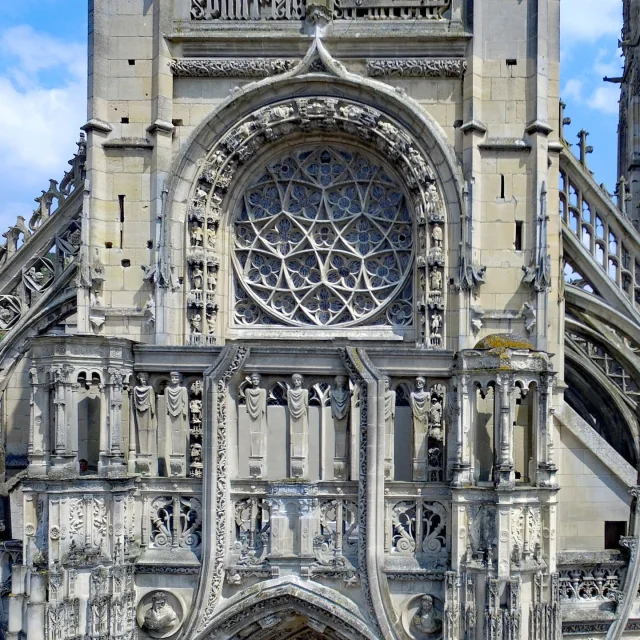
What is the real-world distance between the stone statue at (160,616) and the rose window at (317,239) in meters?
4.78

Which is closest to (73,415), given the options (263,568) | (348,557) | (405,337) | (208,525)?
(208,525)

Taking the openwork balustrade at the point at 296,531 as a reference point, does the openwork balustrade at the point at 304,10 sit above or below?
above

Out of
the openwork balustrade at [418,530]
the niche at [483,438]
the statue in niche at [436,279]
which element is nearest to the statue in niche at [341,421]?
the openwork balustrade at [418,530]

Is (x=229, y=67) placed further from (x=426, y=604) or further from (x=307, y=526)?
(x=426, y=604)

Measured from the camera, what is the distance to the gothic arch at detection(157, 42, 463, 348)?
15.4 meters

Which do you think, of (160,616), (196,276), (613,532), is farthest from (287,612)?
(196,276)

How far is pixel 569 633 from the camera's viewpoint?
13.8 m

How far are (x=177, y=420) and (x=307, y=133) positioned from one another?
5.17 m

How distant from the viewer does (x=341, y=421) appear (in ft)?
45.4

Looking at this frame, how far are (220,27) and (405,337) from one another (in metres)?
5.87

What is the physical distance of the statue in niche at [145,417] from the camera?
1417 cm

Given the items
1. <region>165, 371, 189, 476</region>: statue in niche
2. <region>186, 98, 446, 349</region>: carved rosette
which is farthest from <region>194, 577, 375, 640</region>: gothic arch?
<region>186, 98, 446, 349</region>: carved rosette

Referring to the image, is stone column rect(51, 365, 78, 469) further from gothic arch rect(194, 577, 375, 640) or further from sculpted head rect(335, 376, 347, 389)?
sculpted head rect(335, 376, 347, 389)

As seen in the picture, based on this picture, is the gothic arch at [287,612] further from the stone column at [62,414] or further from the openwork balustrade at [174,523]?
the stone column at [62,414]
